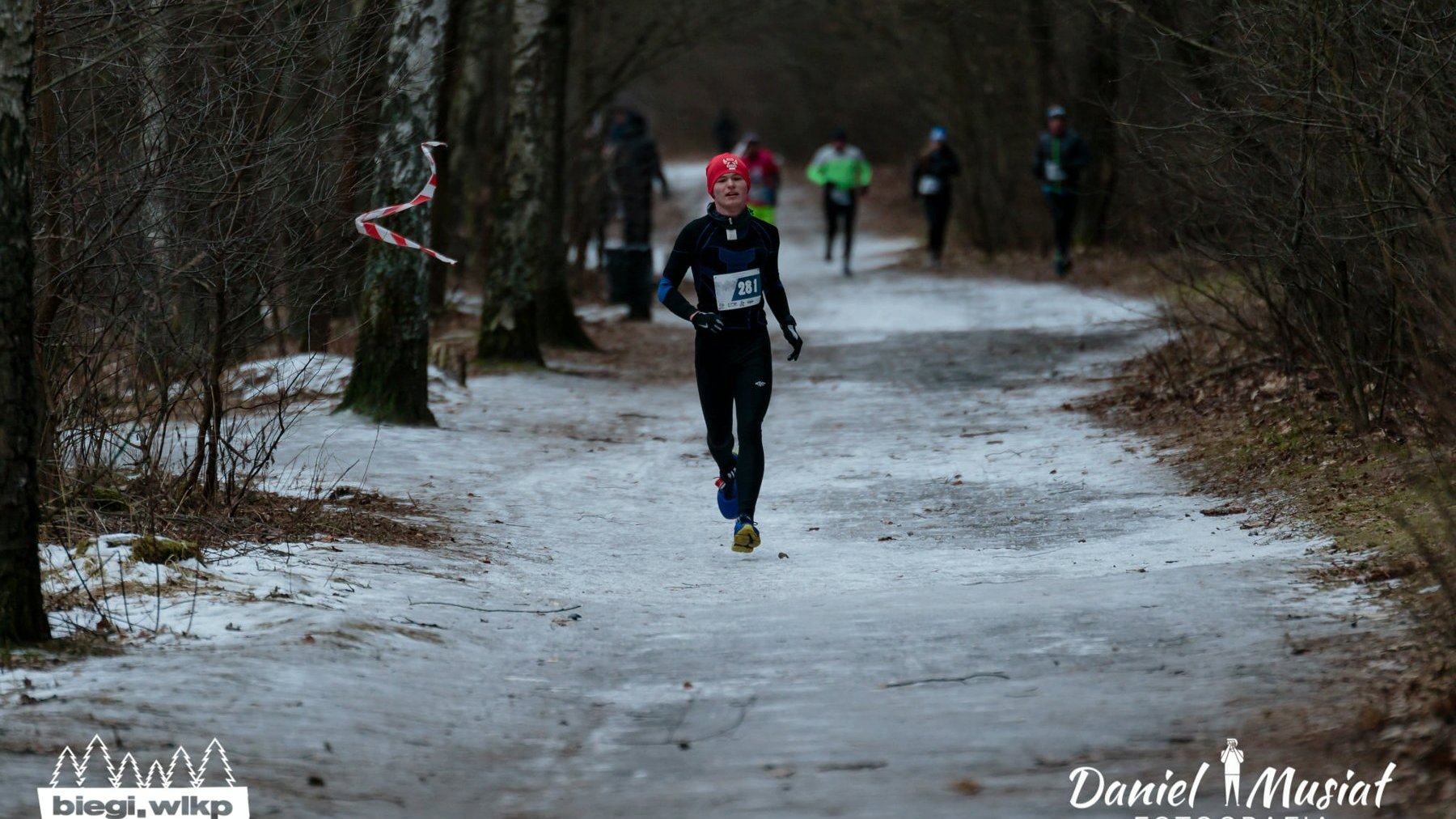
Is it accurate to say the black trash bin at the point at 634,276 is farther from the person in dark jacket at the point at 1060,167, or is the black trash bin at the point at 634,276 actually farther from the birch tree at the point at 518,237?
the person in dark jacket at the point at 1060,167

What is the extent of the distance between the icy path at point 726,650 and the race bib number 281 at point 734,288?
1281 millimetres

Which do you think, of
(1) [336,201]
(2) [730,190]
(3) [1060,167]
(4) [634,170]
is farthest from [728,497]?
(4) [634,170]

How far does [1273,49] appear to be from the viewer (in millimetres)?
9656

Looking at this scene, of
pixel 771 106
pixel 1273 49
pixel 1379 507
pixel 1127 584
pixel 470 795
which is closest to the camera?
pixel 470 795

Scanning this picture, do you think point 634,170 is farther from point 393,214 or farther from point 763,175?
point 393,214

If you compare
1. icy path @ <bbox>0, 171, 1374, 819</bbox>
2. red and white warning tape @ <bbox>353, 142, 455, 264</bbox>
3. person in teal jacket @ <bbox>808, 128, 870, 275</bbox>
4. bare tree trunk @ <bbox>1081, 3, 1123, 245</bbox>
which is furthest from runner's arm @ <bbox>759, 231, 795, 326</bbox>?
person in teal jacket @ <bbox>808, 128, 870, 275</bbox>

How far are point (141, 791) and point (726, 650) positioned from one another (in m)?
2.41

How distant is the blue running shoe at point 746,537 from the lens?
28.8 ft

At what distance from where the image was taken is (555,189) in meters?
18.4

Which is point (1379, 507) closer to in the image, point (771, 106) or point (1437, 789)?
point (1437, 789)

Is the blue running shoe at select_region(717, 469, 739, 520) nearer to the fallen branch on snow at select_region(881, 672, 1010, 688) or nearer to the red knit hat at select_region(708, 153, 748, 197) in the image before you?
the red knit hat at select_region(708, 153, 748, 197)

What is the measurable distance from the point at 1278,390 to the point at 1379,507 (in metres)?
3.71

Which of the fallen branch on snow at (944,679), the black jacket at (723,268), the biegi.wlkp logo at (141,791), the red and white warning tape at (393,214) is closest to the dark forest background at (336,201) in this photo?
the red and white warning tape at (393,214)

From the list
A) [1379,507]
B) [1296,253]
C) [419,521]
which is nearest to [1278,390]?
[1296,253]
